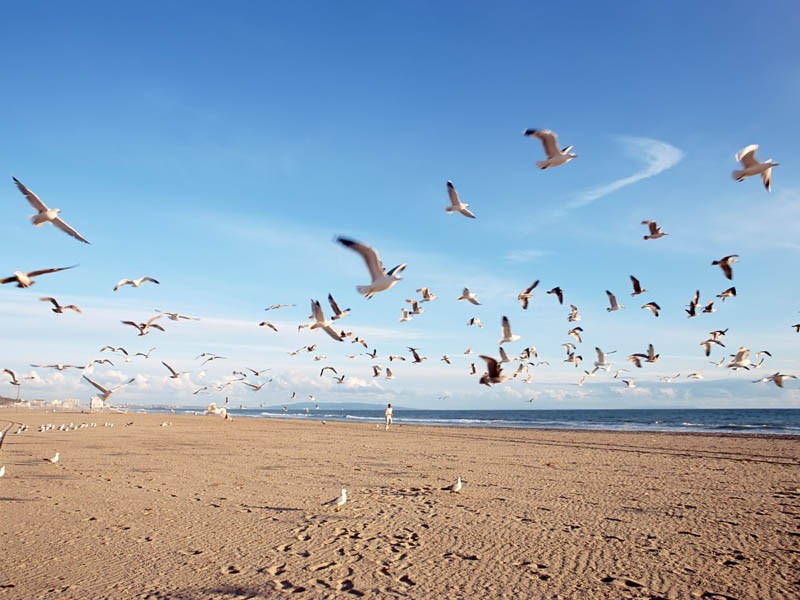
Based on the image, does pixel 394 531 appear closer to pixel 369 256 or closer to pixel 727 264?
pixel 369 256

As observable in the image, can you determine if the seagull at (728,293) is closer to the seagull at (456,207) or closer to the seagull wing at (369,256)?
the seagull at (456,207)

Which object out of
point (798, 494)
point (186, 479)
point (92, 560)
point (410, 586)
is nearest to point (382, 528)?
point (410, 586)

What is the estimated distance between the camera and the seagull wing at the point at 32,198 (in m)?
11.8

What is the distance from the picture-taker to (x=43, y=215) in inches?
481

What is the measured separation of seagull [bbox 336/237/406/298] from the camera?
9.55 meters

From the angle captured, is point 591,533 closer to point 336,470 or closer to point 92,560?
point 92,560

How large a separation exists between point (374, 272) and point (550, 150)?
19.7 feet

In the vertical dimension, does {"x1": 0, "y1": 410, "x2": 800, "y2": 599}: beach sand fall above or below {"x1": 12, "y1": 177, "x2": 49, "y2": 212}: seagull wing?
below

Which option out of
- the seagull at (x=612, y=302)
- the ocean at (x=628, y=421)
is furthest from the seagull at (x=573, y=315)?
the ocean at (x=628, y=421)

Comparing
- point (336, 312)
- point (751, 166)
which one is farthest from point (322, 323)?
point (751, 166)

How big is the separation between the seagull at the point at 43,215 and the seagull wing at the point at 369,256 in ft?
20.0

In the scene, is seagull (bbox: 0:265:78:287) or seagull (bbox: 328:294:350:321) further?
seagull (bbox: 328:294:350:321)

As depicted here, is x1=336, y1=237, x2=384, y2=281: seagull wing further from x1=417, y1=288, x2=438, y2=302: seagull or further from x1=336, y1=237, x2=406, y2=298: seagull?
x1=417, y1=288, x2=438, y2=302: seagull

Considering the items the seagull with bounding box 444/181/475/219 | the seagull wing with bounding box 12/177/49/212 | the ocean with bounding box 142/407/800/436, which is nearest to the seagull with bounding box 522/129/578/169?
the seagull with bounding box 444/181/475/219
